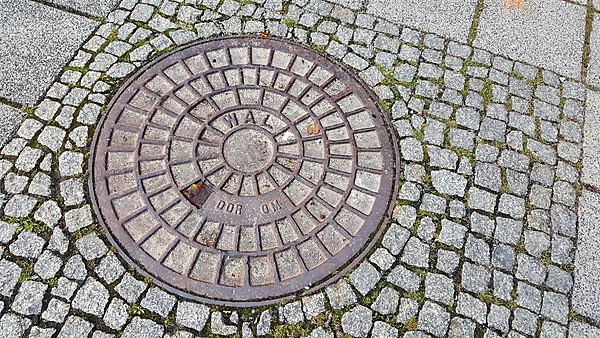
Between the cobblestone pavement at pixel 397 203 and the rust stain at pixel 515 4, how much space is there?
0.63m

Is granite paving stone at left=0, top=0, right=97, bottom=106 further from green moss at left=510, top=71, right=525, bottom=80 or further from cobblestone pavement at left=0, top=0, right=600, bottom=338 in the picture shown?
green moss at left=510, top=71, right=525, bottom=80

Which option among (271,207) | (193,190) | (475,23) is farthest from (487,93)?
(193,190)

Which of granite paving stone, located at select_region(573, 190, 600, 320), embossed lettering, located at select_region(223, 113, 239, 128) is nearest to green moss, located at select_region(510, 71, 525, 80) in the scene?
granite paving stone, located at select_region(573, 190, 600, 320)

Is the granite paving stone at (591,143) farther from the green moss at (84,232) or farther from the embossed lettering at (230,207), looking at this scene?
the green moss at (84,232)

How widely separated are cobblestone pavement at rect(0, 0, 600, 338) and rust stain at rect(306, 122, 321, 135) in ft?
1.73

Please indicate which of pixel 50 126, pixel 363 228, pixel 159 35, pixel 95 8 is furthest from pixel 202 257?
pixel 95 8

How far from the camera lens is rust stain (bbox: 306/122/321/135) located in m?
3.75

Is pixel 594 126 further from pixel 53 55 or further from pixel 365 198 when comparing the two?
pixel 53 55

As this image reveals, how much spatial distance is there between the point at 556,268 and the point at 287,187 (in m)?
Answer: 1.62

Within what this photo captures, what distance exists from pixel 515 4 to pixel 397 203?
7.23 feet

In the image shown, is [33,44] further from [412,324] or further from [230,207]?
[412,324]

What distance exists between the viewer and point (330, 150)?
3.70 metres

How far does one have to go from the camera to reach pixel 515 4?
4695mm

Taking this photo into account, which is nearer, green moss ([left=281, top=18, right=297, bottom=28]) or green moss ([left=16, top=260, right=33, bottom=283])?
green moss ([left=16, top=260, right=33, bottom=283])
